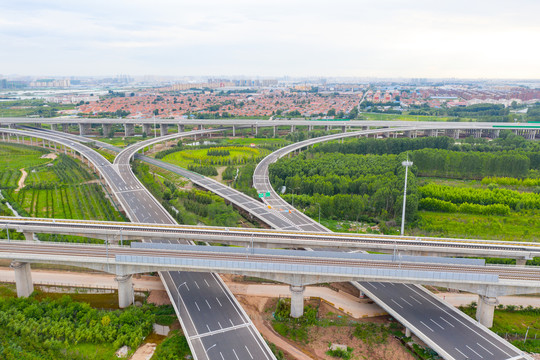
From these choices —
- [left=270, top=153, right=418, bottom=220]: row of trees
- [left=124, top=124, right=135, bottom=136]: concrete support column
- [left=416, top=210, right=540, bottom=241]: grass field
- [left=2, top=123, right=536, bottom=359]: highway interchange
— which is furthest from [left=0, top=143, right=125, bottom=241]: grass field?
[left=416, top=210, right=540, bottom=241]: grass field

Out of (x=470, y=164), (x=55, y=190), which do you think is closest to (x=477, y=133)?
(x=470, y=164)

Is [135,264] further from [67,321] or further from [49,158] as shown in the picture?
[49,158]

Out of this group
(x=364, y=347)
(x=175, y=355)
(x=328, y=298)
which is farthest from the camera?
(x=328, y=298)

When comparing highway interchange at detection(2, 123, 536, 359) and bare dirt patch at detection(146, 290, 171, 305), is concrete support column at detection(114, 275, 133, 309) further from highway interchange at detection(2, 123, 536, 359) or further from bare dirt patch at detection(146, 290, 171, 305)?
highway interchange at detection(2, 123, 536, 359)

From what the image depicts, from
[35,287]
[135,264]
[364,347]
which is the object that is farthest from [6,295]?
[364,347]

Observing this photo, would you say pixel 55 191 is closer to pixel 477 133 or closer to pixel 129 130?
pixel 129 130

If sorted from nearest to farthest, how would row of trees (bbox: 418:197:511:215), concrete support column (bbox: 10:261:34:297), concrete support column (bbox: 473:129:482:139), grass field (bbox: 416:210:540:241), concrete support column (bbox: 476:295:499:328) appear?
concrete support column (bbox: 476:295:499:328) → concrete support column (bbox: 10:261:34:297) → grass field (bbox: 416:210:540:241) → row of trees (bbox: 418:197:511:215) → concrete support column (bbox: 473:129:482:139)
